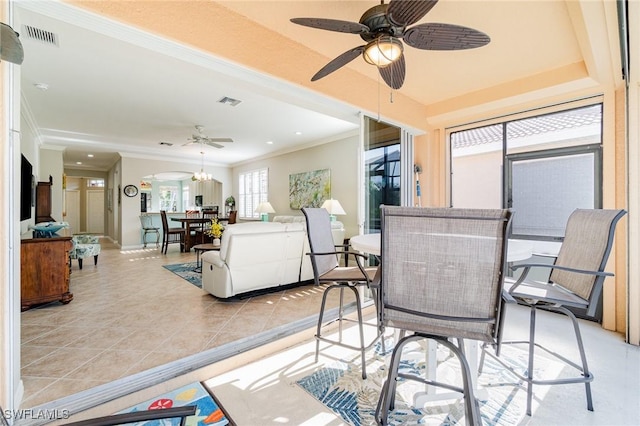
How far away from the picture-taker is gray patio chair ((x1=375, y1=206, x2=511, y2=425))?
110 cm

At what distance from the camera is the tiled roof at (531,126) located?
10.5 ft

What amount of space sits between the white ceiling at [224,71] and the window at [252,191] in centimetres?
227

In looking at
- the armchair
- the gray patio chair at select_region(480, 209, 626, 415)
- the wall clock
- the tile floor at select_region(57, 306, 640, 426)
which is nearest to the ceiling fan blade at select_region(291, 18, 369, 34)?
the gray patio chair at select_region(480, 209, 626, 415)

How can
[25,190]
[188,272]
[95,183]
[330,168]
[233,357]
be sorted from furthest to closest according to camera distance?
[95,183] < [330,168] < [188,272] < [25,190] < [233,357]

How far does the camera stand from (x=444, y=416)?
1654 millimetres

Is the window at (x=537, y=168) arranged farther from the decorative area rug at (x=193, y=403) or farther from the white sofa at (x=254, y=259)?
the decorative area rug at (x=193, y=403)

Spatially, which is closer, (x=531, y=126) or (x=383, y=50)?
(x=383, y=50)

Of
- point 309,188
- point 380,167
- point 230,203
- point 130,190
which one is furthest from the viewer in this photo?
point 230,203

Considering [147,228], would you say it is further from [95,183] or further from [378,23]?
[378,23]

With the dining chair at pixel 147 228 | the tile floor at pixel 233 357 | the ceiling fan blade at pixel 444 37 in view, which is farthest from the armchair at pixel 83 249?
the ceiling fan blade at pixel 444 37

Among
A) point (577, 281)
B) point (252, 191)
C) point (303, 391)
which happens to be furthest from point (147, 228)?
point (577, 281)

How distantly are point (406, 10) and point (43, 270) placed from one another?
427 cm

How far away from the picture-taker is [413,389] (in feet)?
6.25

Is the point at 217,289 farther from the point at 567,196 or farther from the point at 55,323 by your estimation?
the point at 567,196
